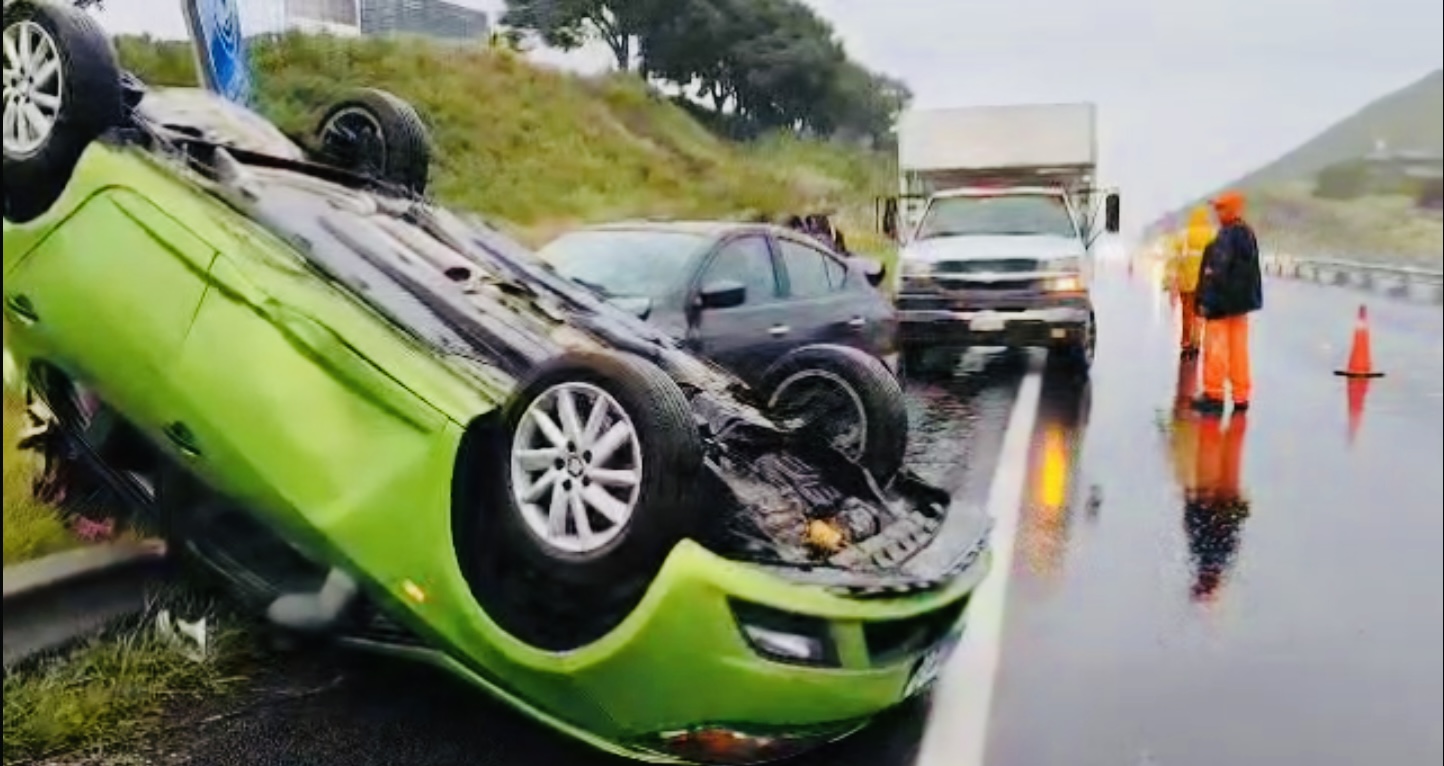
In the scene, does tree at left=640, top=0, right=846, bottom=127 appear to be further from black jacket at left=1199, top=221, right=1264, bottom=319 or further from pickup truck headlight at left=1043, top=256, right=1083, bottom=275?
black jacket at left=1199, top=221, right=1264, bottom=319

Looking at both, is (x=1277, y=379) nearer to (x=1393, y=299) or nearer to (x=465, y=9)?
(x=1393, y=299)

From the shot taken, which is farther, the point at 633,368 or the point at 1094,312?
the point at 1094,312

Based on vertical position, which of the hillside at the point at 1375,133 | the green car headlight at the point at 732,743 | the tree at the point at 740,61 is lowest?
the green car headlight at the point at 732,743

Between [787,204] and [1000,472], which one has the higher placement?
[787,204]

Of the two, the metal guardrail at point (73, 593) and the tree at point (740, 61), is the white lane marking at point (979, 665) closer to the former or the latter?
the tree at point (740, 61)

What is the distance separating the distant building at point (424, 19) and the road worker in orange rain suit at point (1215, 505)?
124 cm

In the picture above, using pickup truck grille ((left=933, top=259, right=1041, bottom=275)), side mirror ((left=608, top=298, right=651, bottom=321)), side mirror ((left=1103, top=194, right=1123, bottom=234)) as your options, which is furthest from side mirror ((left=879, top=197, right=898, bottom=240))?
side mirror ((left=608, top=298, right=651, bottom=321))

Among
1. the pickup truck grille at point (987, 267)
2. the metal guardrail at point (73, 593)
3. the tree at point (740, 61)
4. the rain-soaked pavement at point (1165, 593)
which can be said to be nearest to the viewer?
the metal guardrail at point (73, 593)

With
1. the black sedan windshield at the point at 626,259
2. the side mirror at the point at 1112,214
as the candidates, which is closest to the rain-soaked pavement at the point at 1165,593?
the side mirror at the point at 1112,214

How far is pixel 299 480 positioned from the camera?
2133 millimetres

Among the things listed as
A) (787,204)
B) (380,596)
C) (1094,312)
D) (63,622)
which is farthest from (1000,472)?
(63,622)

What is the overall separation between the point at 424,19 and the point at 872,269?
2.58 ft

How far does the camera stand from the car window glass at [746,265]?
96.2 inches

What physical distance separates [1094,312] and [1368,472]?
502mm
